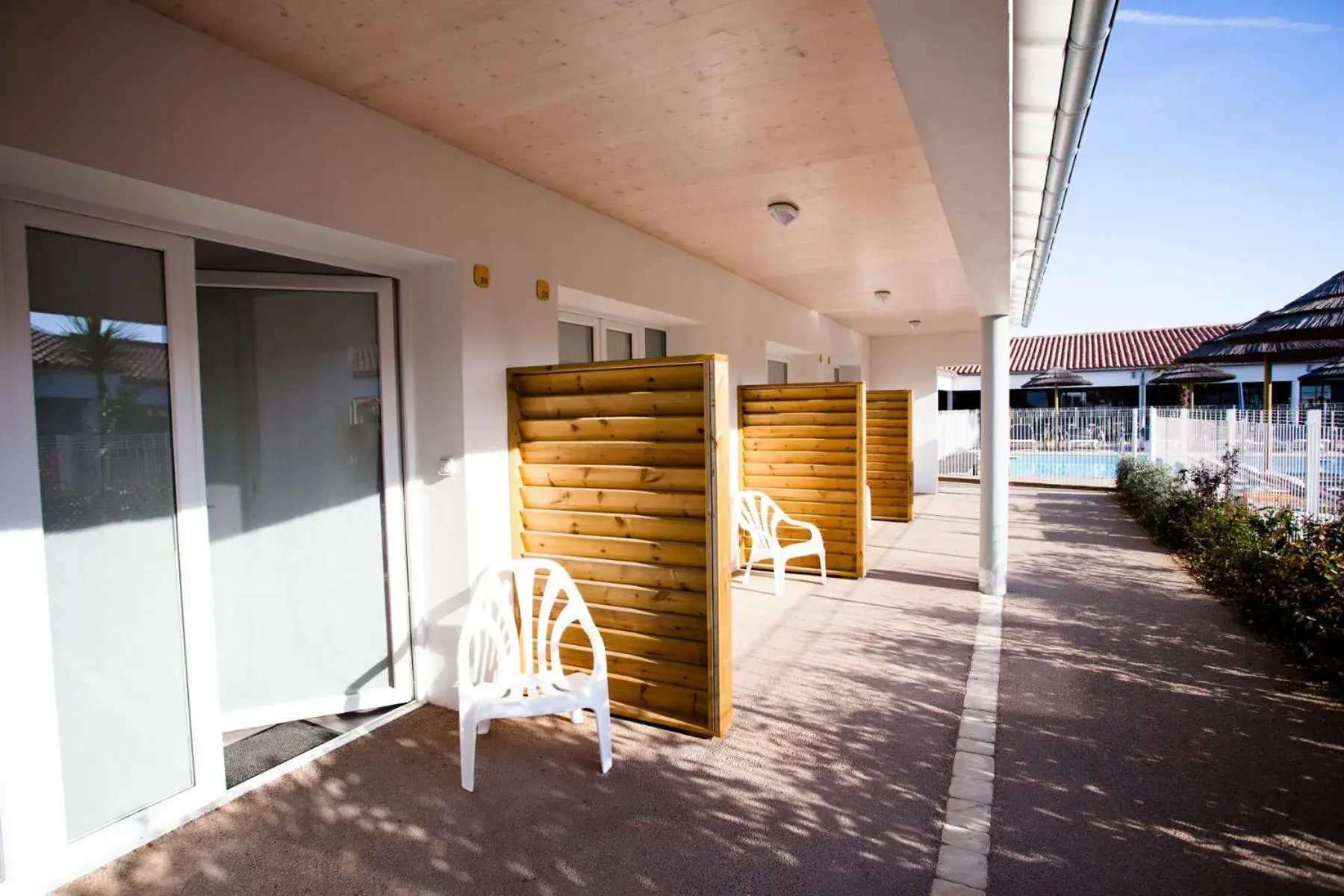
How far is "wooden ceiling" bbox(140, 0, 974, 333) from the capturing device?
2344 mm

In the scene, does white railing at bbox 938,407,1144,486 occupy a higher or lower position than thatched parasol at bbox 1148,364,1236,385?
lower

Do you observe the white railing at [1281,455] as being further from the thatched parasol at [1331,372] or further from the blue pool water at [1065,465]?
the blue pool water at [1065,465]

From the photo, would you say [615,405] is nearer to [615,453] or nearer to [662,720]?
[615,453]

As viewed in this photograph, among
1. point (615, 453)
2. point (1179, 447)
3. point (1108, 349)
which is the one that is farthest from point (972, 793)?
point (1108, 349)

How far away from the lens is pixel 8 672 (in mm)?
2252

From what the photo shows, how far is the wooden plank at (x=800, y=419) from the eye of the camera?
650 centimetres

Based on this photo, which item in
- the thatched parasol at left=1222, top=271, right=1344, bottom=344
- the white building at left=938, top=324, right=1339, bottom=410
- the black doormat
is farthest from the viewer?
the white building at left=938, top=324, right=1339, bottom=410

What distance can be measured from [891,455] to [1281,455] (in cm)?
420

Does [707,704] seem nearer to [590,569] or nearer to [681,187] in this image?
[590,569]

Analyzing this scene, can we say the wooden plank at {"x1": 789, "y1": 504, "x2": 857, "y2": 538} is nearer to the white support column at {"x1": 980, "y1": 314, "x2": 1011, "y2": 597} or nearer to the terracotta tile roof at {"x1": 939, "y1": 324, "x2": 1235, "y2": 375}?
the white support column at {"x1": 980, "y1": 314, "x2": 1011, "y2": 597}

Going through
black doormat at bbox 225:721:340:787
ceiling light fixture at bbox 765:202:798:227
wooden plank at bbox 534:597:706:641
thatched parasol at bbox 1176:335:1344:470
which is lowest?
black doormat at bbox 225:721:340:787

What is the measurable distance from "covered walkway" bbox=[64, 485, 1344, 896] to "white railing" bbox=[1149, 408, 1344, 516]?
6.59ft

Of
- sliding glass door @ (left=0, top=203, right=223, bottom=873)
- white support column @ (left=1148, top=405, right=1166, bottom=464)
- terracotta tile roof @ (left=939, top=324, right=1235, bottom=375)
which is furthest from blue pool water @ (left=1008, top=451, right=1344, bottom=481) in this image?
sliding glass door @ (left=0, top=203, right=223, bottom=873)

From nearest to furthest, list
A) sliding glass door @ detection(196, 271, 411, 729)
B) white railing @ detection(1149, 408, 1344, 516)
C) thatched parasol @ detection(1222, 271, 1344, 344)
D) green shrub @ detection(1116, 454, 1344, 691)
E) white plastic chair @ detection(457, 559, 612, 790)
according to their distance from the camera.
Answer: white plastic chair @ detection(457, 559, 612, 790) → sliding glass door @ detection(196, 271, 411, 729) → green shrub @ detection(1116, 454, 1344, 691) → white railing @ detection(1149, 408, 1344, 516) → thatched parasol @ detection(1222, 271, 1344, 344)
